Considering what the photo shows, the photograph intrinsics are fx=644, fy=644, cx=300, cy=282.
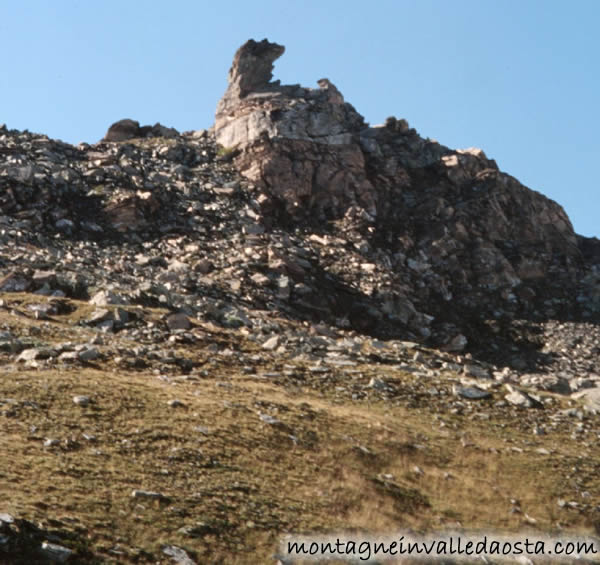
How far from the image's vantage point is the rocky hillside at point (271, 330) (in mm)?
14359

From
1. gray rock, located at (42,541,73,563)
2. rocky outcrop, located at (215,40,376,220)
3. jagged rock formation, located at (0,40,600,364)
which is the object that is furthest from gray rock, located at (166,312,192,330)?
rocky outcrop, located at (215,40,376,220)

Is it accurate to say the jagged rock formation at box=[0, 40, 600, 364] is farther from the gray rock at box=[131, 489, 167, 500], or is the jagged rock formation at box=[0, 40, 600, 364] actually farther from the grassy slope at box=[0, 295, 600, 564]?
the gray rock at box=[131, 489, 167, 500]

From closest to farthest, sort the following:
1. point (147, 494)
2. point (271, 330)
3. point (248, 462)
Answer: point (147, 494) → point (248, 462) → point (271, 330)

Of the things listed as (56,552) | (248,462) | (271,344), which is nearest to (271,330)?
(271,344)

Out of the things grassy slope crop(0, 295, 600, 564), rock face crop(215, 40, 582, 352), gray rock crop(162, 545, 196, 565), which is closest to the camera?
gray rock crop(162, 545, 196, 565)

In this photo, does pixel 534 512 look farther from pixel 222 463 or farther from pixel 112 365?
pixel 112 365

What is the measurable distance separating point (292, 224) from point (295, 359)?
27.9m

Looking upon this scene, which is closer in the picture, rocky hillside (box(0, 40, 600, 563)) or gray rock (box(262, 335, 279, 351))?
rocky hillside (box(0, 40, 600, 563))

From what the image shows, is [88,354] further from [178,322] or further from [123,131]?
[123,131]

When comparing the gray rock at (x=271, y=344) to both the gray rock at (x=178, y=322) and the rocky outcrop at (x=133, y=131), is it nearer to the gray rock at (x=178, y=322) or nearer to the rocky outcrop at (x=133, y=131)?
the gray rock at (x=178, y=322)

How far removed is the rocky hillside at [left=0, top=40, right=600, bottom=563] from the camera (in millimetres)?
14359

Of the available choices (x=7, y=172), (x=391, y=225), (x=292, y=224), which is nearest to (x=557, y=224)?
(x=391, y=225)

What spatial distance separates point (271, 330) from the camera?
108 feet

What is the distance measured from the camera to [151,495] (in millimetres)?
13258
